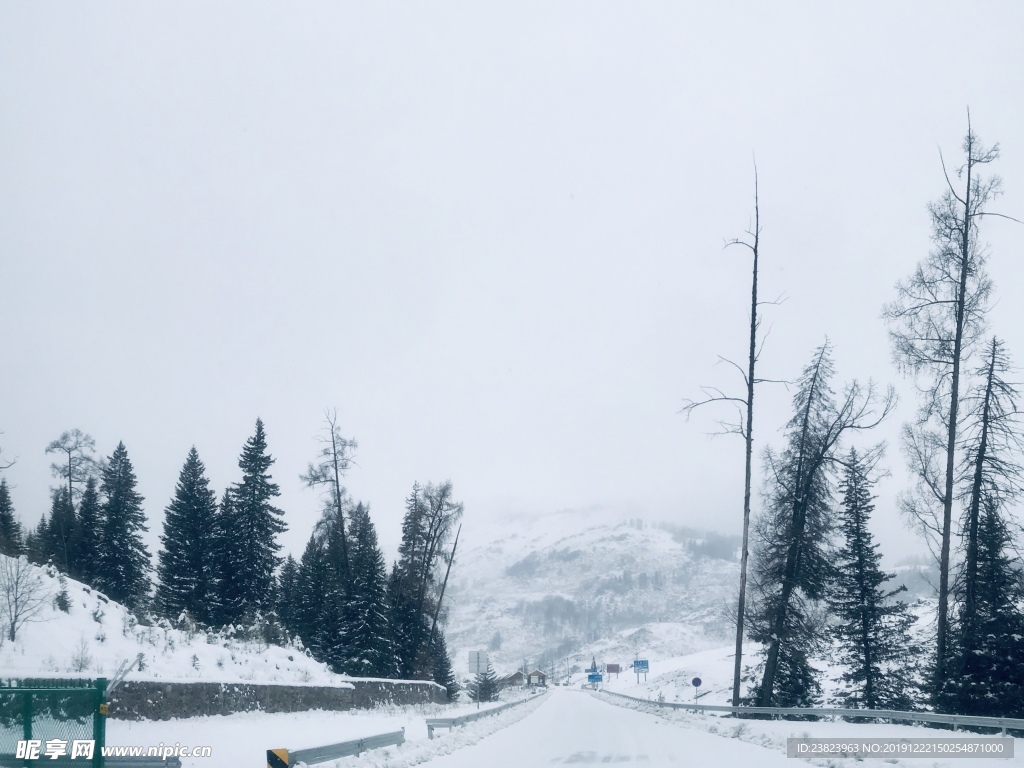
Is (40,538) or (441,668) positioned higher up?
(40,538)

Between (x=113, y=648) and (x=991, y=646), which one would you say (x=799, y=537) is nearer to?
(x=991, y=646)

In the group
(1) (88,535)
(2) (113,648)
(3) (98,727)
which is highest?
(3) (98,727)

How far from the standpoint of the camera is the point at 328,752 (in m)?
12.9

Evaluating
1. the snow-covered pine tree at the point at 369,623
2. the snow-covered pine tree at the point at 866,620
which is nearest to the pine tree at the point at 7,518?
the snow-covered pine tree at the point at 369,623

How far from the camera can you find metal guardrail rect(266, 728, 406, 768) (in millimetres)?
10680

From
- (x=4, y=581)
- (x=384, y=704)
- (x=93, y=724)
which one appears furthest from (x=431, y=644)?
(x=93, y=724)

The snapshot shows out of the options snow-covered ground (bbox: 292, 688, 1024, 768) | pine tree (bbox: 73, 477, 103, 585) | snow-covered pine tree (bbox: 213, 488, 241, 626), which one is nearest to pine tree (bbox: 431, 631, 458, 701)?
snow-covered pine tree (bbox: 213, 488, 241, 626)

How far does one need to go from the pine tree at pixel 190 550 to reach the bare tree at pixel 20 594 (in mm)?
23773

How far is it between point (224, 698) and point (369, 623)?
28.7 metres

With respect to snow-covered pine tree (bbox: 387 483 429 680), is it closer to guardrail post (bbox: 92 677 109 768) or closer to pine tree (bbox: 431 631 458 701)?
pine tree (bbox: 431 631 458 701)

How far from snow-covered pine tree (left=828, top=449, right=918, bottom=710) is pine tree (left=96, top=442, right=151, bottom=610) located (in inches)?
1463

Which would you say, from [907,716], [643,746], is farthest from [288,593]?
[907,716]

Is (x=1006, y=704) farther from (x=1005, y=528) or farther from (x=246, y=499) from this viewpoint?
(x=246, y=499)

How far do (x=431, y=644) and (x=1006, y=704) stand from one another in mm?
40777
